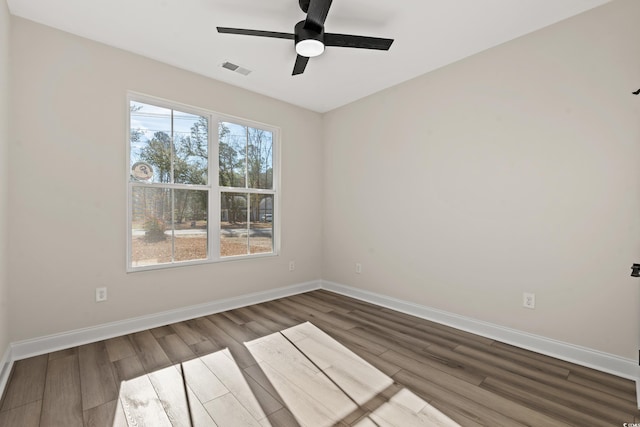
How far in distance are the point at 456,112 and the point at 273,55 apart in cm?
196

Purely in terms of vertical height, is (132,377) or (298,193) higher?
(298,193)

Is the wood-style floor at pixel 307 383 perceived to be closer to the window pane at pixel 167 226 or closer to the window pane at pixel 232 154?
the window pane at pixel 167 226

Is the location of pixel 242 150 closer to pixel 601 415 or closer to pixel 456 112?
pixel 456 112

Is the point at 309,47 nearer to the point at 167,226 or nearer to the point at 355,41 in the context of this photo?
the point at 355,41

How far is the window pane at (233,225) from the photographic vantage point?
3.61 metres

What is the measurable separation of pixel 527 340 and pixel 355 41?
113 inches

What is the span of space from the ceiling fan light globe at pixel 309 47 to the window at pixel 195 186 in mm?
1654

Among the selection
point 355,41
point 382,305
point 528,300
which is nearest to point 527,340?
point 528,300

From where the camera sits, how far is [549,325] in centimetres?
250

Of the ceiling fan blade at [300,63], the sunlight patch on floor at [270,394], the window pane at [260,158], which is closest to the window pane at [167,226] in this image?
the window pane at [260,158]

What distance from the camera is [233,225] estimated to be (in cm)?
372

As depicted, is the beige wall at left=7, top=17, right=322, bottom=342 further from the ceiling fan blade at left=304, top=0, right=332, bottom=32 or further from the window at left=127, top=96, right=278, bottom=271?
the ceiling fan blade at left=304, top=0, right=332, bottom=32

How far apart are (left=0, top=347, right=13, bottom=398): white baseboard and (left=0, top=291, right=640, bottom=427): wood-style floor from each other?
0.05 m

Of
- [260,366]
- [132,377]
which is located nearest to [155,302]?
[132,377]
